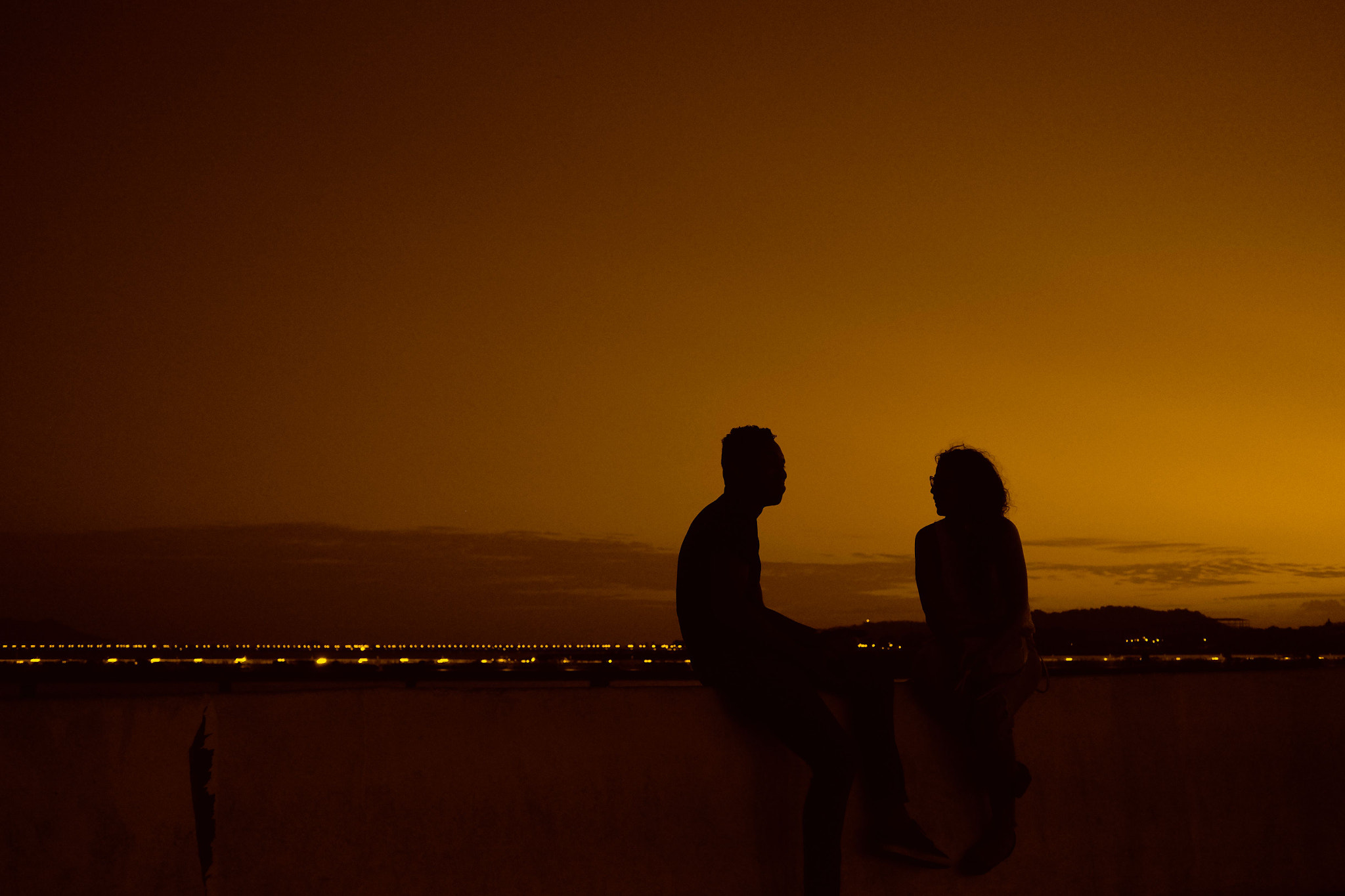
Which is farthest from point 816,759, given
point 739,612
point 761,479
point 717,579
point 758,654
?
point 761,479

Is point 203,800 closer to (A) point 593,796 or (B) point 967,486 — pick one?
(A) point 593,796

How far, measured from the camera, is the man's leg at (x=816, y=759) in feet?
16.8

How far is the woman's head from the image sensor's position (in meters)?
6.30

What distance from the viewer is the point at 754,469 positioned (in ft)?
17.7

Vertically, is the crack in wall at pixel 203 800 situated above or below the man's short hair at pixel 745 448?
below

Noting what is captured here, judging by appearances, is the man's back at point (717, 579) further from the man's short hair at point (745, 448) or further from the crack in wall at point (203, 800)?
the crack in wall at point (203, 800)

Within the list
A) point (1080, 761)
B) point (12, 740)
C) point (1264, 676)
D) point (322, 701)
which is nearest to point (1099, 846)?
point (1080, 761)

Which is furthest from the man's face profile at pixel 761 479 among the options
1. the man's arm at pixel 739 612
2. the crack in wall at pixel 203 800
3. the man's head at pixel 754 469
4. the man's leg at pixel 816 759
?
the crack in wall at pixel 203 800

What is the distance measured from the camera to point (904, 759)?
5887 mm

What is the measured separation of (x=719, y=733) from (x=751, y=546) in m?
0.86

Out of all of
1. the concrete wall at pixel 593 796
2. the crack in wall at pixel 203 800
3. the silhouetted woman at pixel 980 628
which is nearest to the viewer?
the concrete wall at pixel 593 796

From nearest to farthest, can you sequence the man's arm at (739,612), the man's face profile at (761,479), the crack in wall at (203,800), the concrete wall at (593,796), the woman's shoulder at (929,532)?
the concrete wall at (593,796), the crack in wall at (203,800), the man's arm at (739,612), the man's face profile at (761,479), the woman's shoulder at (929,532)

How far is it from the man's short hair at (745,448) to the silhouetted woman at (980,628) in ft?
4.37

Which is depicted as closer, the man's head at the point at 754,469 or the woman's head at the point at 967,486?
the man's head at the point at 754,469
